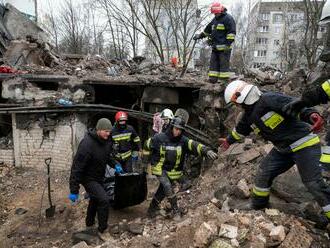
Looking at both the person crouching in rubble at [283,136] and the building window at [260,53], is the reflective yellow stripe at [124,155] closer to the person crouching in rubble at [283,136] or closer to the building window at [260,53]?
the person crouching in rubble at [283,136]

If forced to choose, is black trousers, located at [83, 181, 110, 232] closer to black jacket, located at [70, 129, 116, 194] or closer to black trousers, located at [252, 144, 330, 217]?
black jacket, located at [70, 129, 116, 194]

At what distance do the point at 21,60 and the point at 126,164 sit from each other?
5766mm

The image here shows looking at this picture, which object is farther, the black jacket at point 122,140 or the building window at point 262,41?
the building window at point 262,41

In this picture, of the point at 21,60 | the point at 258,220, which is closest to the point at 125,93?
the point at 21,60

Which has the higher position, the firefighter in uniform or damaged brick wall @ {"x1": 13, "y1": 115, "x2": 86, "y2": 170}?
the firefighter in uniform

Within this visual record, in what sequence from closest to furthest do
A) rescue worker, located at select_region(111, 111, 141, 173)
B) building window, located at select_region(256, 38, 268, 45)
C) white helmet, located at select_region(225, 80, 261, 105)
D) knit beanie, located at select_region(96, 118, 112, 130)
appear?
white helmet, located at select_region(225, 80, 261, 105)
knit beanie, located at select_region(96, 118, 112, 130)
rescue worker, located at select_region(111, 111, 141, 173)
building window, located at select_region(256, 38, 268, 45)

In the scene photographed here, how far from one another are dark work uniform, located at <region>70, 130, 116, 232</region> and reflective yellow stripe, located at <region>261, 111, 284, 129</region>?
224 centimetres

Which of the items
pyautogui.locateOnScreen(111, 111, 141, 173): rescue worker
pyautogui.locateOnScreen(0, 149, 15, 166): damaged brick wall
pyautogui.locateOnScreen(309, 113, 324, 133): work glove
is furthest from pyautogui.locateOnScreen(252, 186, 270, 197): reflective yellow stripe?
pyautogui.locateOnScreen(0, 149, 15, 166): damaged brick wall

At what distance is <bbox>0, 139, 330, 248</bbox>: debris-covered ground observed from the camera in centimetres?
348

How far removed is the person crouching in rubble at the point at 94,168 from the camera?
4641 mm

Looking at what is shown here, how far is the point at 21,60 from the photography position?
34.7ft

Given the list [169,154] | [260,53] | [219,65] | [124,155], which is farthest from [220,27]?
[260,53]

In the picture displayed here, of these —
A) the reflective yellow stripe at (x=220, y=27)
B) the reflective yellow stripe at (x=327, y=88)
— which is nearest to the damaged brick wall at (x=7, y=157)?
the reflective yellow stripe at (x=220, y=27)

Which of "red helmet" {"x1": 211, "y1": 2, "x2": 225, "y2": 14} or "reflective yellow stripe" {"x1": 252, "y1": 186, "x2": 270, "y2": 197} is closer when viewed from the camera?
"reflective yellow stripe" {"x1": 252, "y1": 186, "x2": 270, "y2": 197}
